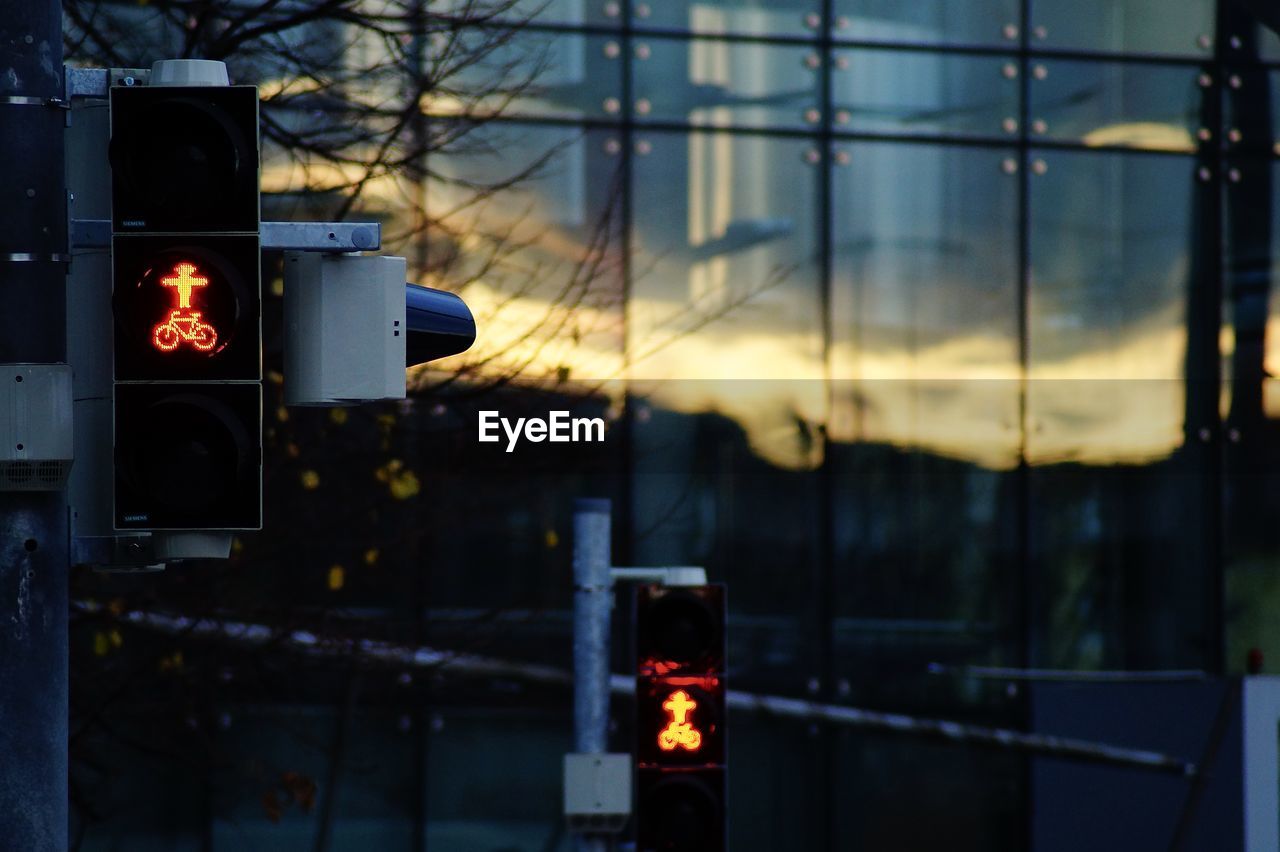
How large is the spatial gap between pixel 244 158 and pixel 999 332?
13004mm

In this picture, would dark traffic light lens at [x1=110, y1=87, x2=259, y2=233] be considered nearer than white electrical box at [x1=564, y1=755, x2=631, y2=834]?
Yes

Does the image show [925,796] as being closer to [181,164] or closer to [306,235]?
[306,235]

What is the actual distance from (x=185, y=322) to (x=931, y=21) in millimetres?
13232

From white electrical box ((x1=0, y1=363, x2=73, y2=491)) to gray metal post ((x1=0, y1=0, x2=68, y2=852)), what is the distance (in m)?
0.05

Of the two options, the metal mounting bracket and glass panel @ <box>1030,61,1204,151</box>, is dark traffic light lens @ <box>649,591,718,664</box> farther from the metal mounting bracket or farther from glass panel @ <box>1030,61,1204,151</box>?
glass panel @ <box>1030,61,1204,151</box>

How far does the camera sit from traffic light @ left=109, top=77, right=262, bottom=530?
411 centimetres

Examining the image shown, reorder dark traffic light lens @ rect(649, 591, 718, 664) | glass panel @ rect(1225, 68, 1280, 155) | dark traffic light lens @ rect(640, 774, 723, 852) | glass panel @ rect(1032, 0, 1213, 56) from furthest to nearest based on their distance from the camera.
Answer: glass panel @ rect(1225, 68, 1280, 155)
glass panel @ rect(1032, 0, 1213, 56)
dark traffic light lens @ rect(649, 591, 718, 664)
dark traffic light lens @ rect(640, 774, 723, 852)

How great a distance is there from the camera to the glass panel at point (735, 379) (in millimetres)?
15789

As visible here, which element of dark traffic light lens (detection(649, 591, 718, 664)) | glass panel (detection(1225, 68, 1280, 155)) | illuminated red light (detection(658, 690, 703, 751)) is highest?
glass panel (detection(1225, 68, 1280, 155))

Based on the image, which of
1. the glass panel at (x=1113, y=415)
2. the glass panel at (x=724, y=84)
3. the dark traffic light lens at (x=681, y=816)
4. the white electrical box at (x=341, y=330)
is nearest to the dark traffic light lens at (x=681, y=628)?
the dark traffic light lens at (x=681, y=816)

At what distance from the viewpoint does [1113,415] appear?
16.6m

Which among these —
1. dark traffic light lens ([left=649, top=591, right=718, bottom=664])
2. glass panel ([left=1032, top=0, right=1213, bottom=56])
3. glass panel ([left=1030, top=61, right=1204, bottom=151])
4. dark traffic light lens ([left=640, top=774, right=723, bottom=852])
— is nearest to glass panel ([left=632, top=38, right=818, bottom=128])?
glass panel ([left=1032, top=0, right=1213, bottom=56])

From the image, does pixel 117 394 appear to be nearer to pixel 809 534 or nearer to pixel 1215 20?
pixel 809 534

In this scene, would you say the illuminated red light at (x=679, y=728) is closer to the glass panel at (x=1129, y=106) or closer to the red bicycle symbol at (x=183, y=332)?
the red bicycle symbol at (x=183, y=332)
